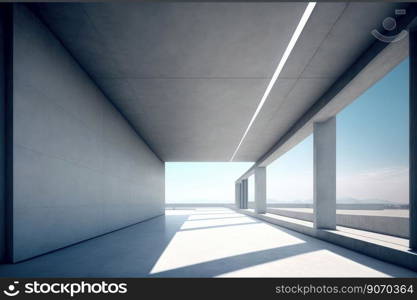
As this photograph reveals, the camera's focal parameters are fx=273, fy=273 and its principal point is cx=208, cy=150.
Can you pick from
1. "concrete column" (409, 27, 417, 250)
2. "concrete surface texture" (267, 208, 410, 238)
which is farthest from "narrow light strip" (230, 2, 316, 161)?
"concrete surface texture" (267, 208, 410, 238)

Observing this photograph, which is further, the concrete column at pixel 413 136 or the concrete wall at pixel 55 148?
the concrete wall at pixel 55 148

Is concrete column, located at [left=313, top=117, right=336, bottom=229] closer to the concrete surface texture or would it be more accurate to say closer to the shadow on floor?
the concrete surface texture

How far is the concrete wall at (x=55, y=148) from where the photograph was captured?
205 inches

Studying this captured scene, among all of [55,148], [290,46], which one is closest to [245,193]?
[290,46]

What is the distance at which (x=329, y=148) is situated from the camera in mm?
9594

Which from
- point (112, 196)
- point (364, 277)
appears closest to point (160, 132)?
point (112, 196)

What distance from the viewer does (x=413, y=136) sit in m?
4.82

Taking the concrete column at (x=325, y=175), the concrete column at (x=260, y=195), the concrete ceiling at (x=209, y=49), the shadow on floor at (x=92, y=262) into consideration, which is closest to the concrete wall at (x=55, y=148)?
the shadow on floor at (x=92, y=262)

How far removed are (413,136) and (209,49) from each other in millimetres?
4504

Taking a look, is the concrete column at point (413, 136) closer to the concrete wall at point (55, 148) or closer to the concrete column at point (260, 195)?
the concrete wall at point (55, 148)

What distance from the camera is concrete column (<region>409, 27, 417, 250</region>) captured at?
4.72m

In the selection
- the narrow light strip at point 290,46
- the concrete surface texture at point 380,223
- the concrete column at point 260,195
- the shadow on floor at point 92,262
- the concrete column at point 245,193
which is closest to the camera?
the shadow on floor at point 92,262

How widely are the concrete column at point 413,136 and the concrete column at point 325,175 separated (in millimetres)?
4299

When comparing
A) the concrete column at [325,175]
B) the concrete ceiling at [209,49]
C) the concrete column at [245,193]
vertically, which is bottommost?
the concrete column at [245,193]
